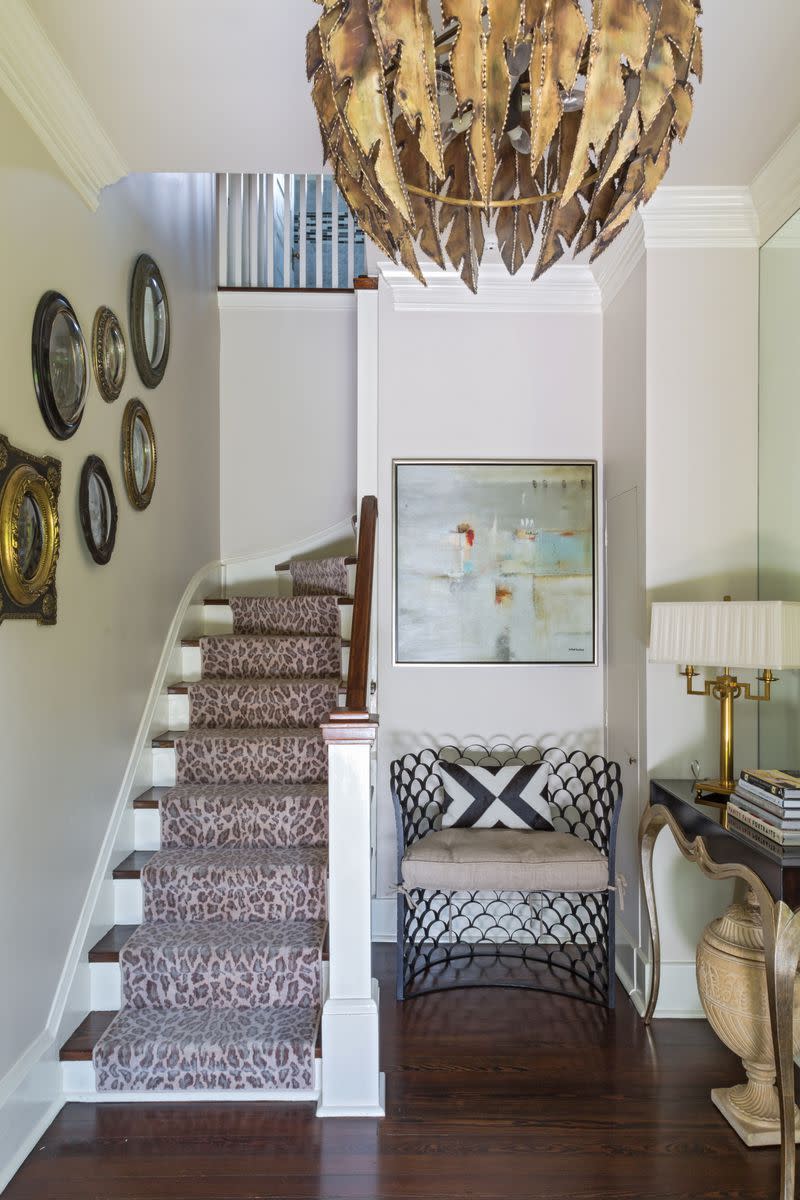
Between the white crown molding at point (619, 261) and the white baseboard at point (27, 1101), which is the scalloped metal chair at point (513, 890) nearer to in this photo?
the white baseboard at point (27, 1101)

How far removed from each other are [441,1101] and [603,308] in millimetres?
3207

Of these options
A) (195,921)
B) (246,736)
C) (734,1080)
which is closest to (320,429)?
(246,736)

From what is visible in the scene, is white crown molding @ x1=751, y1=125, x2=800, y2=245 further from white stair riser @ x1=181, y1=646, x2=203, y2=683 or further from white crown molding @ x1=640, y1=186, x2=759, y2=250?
white stair riser @ x1=181, y1=646, x2=203, y2=683

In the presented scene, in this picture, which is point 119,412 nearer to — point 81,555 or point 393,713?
point 81,555

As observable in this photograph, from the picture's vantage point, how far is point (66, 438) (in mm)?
2730

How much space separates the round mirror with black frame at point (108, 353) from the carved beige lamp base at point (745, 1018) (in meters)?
2.67

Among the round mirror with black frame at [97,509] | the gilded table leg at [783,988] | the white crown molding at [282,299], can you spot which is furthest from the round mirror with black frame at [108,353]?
the gilded table leg at [783,988]

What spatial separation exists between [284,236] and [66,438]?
10.00 feet

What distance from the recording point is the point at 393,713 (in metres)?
4.00

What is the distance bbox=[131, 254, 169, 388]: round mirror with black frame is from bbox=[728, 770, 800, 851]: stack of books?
271cm

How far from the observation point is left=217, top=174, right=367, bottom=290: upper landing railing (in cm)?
520

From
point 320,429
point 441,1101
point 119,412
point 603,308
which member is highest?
point 603,308

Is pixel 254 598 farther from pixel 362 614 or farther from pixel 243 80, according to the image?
pixel 243 80

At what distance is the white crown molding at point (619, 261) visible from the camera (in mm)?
3338
